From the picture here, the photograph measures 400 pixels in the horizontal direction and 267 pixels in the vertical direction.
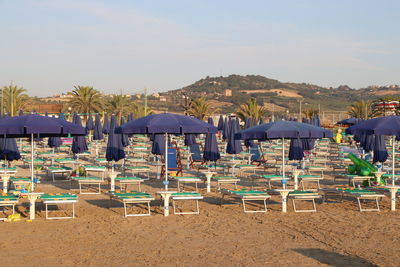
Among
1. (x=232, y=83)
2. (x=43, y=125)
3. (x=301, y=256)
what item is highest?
(x=232, y=83)

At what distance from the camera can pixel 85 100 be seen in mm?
42938

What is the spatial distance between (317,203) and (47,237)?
6.38 meters

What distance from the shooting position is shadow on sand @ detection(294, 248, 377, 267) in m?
7.24

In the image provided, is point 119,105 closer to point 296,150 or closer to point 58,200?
point 296,150

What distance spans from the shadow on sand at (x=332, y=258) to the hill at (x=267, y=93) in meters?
85.6

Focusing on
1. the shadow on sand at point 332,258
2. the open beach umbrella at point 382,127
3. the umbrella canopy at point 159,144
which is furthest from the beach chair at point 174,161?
the shadow on sand at point 332,258

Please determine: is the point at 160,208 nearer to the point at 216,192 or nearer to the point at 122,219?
the point at 122,219

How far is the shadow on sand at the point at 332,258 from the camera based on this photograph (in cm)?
724

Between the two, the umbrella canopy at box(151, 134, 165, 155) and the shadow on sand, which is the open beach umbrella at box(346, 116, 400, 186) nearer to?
the shadow on sand

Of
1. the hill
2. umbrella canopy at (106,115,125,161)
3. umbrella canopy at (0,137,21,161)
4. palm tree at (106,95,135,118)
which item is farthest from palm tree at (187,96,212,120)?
the hill

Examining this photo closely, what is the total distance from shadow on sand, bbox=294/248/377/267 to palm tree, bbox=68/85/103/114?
1441 inches

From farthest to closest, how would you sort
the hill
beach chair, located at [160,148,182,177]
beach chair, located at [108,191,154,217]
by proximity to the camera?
the hill → beach chair, located at [160,148,182,177] → beach chair, located at [108,191,154,217]

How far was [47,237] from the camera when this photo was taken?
870 cm

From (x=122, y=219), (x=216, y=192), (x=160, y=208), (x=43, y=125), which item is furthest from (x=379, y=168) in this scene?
(x=43, y=125)
